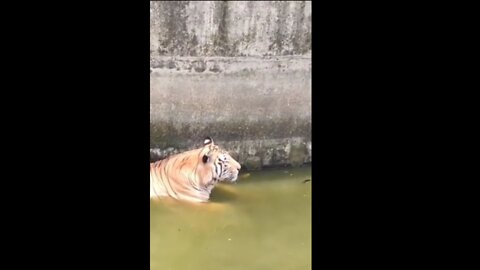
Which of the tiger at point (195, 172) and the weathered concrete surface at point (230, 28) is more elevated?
the weathered concrete surface at point (230, 28)

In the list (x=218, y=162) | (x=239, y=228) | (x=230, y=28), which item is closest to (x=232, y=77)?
(x=230, y=28)

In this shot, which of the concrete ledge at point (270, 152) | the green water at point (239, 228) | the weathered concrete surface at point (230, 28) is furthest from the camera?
the concrete ledge at point (270, 152)

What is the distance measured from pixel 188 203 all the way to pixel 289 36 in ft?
2.96

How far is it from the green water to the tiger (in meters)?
0.04

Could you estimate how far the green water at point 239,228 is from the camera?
2.43m

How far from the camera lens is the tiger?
263 cm

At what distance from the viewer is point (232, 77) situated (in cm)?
268

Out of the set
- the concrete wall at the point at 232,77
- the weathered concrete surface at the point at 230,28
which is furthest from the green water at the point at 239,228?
the weathered concrete surface at the point at 230,28

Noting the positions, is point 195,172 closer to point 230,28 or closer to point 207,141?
point 207,141

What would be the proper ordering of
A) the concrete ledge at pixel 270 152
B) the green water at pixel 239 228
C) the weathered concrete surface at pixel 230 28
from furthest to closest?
the concrete ledge at pixel 270 152
the weathered concrete surface at pixel 230 28
the green water at pixel 239 228

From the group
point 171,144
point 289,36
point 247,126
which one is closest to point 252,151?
point 247,126

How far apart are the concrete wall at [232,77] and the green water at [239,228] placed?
0.57 feet

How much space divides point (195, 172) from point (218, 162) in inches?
4.6

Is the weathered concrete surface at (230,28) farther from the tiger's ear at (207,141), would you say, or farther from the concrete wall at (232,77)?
the tiger's ear at (207,141)
